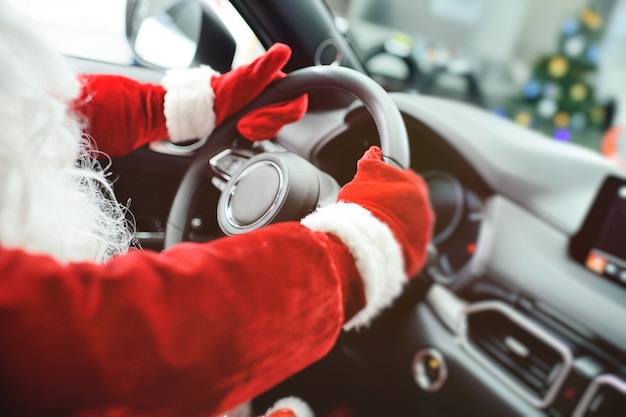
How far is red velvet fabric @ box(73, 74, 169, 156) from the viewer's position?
0.65 meters

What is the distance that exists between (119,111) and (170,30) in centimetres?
44

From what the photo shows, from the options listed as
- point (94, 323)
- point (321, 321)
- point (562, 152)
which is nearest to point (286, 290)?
point (321, 321)

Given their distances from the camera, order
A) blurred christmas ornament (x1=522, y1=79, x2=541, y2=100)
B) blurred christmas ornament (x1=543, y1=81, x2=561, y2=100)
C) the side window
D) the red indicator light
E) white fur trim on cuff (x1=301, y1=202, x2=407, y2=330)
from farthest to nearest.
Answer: blurred christmas ornament (x1=522, y1=79, x2=541, y2=100)
blurred christmas ornament (x1=543, y1=81, x2=561, y2=100)
the red indicator light
the side window
white fur trim on cuff (x1=301, y1=202, x2=407, y2=330)

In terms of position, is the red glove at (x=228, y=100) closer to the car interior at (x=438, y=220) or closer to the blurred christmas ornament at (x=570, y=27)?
the car interior at (x=438, y=220)

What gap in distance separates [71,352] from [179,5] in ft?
2.91

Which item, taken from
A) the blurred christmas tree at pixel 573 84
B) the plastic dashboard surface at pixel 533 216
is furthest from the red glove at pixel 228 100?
the blurred christmas tree at pixel 573 84

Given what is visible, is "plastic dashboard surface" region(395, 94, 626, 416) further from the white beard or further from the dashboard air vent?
the white beard

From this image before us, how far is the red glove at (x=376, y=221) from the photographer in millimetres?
496

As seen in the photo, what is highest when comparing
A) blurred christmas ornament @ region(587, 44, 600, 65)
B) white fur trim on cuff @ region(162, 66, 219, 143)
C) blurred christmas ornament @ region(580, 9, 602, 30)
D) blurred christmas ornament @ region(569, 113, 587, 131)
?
blurred christmas ornament @ region(580, 9, 602, 30)

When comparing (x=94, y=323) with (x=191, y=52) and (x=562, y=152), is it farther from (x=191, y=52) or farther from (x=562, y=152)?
(x=562, y=152)

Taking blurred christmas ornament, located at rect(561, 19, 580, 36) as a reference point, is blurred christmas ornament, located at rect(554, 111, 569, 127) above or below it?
below

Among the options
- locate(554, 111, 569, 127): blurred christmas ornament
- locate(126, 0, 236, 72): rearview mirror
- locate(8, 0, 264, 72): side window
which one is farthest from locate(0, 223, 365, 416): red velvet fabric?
locate(554, 111, 569, 127): blurred christmas ornament

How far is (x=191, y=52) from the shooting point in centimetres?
93

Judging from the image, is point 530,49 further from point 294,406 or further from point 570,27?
point 294,406
